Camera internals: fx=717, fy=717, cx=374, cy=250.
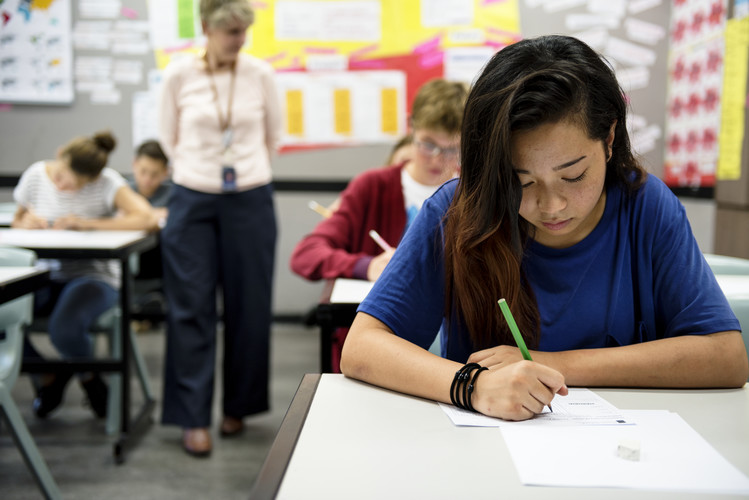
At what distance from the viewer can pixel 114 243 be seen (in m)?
2.42

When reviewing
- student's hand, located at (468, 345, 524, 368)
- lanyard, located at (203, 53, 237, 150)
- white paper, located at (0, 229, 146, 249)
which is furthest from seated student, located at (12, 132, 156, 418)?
student's hand, located at (468, 345, 524, 368)

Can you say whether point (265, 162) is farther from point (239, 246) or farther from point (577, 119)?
point (577, 119)

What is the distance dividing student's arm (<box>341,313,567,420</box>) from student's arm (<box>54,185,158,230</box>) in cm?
205

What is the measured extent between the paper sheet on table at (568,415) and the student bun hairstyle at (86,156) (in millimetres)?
2410

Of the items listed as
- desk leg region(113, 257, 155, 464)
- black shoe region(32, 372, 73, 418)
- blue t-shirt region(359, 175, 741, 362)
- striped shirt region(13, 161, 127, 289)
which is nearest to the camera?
blue t-shirt region(359, 175, 741, 362)

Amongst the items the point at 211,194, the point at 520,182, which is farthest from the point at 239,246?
the point at 520,182

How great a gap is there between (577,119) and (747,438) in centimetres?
45

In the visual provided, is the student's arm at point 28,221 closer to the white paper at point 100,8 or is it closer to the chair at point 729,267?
the white paper at point 100,8

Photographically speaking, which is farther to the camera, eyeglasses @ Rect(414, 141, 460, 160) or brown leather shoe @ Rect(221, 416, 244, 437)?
brown leather shoe @ Rect(221, 416, 244, 437)

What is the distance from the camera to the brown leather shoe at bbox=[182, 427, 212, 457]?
8.23 ft

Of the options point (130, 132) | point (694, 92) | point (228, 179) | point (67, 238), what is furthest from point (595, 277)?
point (130, 132)

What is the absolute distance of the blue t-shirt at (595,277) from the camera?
1.10 metres

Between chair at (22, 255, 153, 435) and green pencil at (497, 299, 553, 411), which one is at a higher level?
green pencil at (497, 299, 553, 411)

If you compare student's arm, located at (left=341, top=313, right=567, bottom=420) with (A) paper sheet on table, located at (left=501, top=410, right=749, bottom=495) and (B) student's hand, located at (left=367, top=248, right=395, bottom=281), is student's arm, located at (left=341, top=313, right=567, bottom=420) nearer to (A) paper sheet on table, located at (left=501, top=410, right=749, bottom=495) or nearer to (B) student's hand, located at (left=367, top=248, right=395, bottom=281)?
(A) paper sheet on table, located at (left=501, top=410, right=749, bottom=495)
